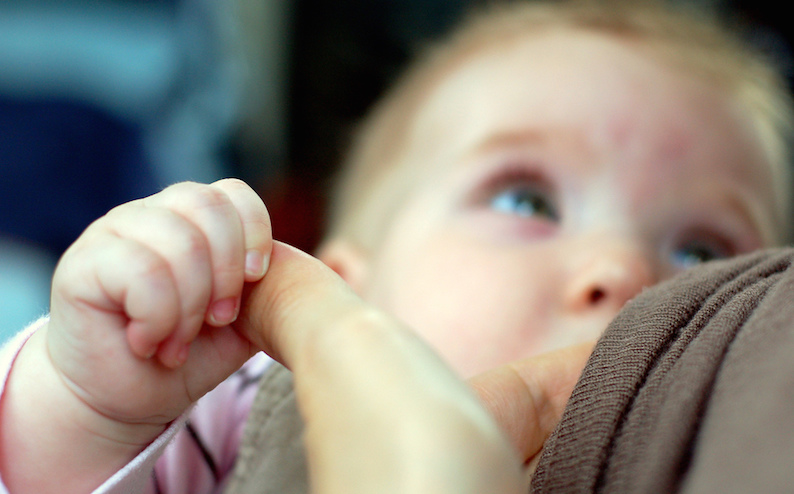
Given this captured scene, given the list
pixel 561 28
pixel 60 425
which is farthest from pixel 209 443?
pixel 561 28

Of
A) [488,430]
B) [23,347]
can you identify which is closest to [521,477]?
[488,430]

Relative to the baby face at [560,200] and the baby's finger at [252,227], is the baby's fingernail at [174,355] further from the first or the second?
the baby face at [560,200]

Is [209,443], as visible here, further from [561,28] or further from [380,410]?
[561,28]

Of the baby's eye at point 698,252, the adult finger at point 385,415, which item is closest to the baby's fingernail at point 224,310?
the adult finger at point 385,415

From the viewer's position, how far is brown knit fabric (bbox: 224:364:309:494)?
1.93ft

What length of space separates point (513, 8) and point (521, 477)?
134 centimetres

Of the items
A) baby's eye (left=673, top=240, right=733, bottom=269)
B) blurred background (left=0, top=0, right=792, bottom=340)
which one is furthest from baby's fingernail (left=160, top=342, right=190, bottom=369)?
blurred background (left=0, top=0, right=792, bottom=340)

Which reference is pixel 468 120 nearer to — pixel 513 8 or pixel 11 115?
pixel 513 8

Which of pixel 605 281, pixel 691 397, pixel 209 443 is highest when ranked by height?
pixel 691 397

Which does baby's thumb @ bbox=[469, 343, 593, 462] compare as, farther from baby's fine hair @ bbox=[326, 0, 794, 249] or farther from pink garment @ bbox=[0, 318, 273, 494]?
baby's fine hair @ bbox=[326, 0, 794, 249]

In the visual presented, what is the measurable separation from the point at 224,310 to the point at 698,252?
73cm

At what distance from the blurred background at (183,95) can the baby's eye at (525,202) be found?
0.71 metres

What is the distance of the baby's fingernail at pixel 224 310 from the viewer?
0.41m

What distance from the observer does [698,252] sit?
36.3 inches
